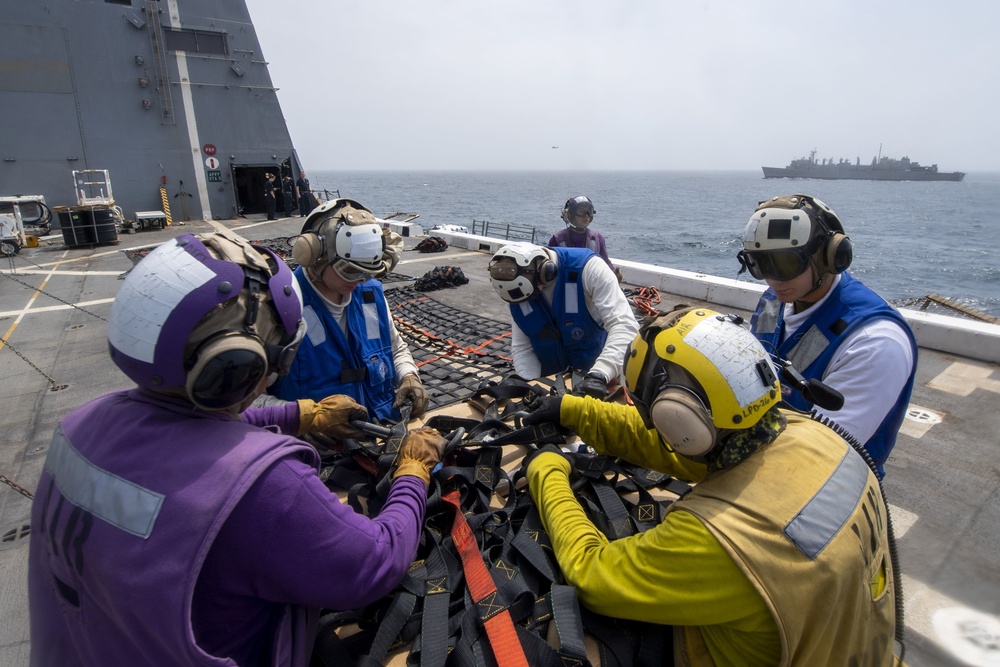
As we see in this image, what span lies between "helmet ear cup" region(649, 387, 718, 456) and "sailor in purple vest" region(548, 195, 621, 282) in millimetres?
5436

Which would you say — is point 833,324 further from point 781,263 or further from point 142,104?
point 142,104

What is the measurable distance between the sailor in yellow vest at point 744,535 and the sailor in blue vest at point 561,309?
1.94 meters

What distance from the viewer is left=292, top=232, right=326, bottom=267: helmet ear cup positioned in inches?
125

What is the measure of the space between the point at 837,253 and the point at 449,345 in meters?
4.42

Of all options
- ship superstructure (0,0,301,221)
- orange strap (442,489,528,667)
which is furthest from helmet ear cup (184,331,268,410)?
ship superstructure (0,0,301,221)

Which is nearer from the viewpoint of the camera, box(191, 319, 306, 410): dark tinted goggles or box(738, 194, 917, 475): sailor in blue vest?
box(191, 319, 306, 410): dark tinted goggles

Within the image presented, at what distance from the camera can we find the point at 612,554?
68.3 inches

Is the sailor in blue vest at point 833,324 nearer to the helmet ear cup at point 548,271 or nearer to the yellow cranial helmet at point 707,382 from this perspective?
the yellow cranial helmet at point 707,382

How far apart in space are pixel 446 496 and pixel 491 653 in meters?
0.74

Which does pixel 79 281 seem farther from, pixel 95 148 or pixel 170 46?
pixel 170 46

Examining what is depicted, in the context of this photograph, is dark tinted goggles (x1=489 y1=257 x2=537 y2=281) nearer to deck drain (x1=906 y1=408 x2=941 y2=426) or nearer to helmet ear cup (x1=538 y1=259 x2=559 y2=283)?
helmet ear cup (x1=538 y1=259 x2=559 y2=283)

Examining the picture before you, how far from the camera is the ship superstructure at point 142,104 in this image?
16.8 meters

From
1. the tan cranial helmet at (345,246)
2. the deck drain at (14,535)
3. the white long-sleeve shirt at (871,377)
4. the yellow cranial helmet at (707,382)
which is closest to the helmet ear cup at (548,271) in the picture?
the tan cranial helmet at (345,246)

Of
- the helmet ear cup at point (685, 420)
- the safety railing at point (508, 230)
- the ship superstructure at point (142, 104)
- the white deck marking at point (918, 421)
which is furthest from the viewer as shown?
the ship superstructure at point (142, 104)
